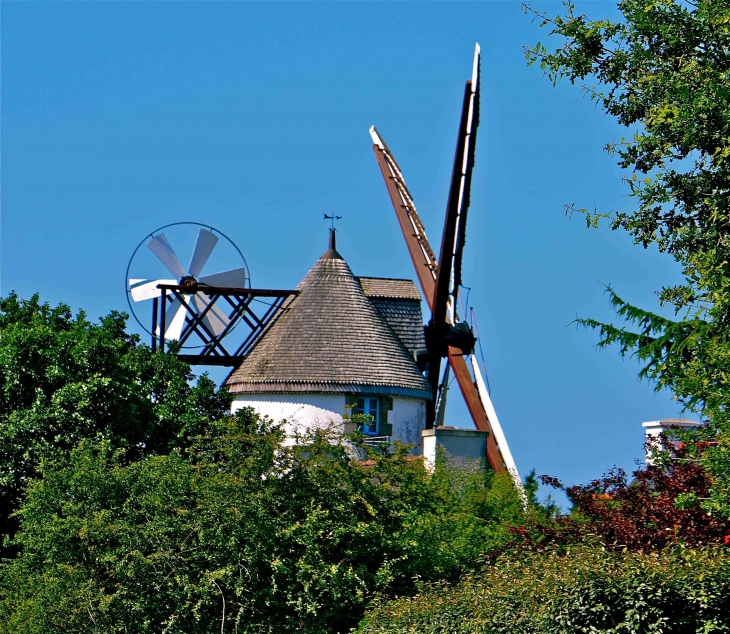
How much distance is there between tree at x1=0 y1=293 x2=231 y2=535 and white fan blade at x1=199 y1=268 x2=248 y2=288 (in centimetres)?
551

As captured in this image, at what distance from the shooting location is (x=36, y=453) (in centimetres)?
2520

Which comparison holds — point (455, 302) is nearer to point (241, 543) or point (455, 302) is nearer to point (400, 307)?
point (400, 307)

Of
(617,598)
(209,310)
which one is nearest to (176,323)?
(209,310)

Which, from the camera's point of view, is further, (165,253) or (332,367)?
(165,253)

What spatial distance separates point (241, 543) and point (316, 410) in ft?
39.5

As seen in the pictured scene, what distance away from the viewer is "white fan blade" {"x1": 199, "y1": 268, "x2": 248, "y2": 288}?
34719 mm

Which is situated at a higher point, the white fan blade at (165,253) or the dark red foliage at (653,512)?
the white fan blade at (165,253)

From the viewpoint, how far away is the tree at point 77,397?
85.8 ft

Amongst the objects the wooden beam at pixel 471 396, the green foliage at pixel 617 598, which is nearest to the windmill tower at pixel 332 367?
the wooden beam at pixel 471 396

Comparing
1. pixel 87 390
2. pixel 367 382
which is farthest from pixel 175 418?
pixel 367 382

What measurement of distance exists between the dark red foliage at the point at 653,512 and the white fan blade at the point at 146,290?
18.6 m

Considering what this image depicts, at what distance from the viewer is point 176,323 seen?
3384 cm

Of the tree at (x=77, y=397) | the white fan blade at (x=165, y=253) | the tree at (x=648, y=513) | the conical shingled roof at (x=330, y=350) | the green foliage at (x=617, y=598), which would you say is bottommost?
the green foliage at (x=617, y=598)

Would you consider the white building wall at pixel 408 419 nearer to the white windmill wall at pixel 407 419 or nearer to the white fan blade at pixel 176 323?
the white windmill wall at pixel 407 419
